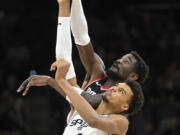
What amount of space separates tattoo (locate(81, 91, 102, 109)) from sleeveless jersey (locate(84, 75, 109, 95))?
22 centimetres

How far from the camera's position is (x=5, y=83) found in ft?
25.0

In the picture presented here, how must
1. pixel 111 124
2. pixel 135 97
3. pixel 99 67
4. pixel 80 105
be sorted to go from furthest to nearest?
pixel 99 67, pixel 135 97, pixel 111 124, pixel 80 105

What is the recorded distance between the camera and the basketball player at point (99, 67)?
→ 401 centimetres

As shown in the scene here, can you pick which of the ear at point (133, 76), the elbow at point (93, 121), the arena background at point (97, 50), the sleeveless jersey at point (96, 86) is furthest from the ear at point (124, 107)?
the arena background at point (97, 50)

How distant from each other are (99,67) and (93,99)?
56 centimetres

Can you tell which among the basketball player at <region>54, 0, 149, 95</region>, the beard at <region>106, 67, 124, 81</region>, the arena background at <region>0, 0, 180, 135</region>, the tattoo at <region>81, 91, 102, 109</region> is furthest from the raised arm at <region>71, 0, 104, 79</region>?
the arena background at <region>0, 0, 180, 135</region>

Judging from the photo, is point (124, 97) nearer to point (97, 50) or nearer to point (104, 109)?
point (104, 109)

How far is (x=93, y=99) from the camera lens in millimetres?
3801

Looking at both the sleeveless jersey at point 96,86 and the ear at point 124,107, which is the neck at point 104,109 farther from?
the sleeveless jersey at point 96,86

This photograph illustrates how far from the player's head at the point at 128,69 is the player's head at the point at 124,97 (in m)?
0.42

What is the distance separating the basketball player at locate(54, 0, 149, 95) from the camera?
4012 millimetres

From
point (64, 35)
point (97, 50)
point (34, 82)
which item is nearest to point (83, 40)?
point (64, 35)

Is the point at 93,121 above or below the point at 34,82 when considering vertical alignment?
below

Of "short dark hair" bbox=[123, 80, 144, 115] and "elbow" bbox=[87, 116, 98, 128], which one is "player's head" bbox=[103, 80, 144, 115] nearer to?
"short dark hair" bbox=[123, 80, 144, 115]
